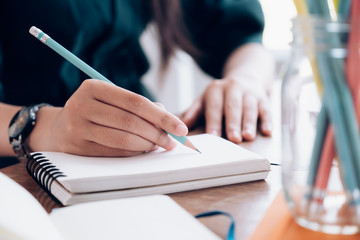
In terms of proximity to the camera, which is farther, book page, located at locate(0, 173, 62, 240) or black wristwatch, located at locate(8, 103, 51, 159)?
black wristwatch, located at locate(8, 103, 51, 159)

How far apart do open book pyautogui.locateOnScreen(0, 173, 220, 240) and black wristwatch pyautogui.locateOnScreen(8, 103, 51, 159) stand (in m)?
0.27

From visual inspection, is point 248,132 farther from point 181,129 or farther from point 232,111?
point 181,129

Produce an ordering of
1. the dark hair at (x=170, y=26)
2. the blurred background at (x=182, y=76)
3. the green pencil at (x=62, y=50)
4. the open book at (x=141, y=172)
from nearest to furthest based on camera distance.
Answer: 1. the open book at (x=141, y=172)
2. the green pencil at (x=62, y=50)
3. the dark hair at (x=170, y=26)
4. the blurred background at (x=182, y=76)

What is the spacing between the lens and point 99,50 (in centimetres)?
90

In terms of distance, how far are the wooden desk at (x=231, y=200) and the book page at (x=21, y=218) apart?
0.09 m

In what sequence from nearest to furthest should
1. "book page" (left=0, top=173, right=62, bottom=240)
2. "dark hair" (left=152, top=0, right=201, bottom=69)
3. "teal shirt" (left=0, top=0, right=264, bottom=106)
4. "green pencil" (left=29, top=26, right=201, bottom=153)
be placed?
1. "book page" (left=0, top=173, right=62, bottom=240)
2. "green pencil" (left=29, top=26, right=201, bottom=153)
3. "teal shirt" (left=0, top=0, right=264, bottom=106)
4. "dark hair" (left=152, top=0, right=201, bottom=69)

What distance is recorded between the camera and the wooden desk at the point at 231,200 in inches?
13.5

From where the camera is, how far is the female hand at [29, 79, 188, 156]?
47cm

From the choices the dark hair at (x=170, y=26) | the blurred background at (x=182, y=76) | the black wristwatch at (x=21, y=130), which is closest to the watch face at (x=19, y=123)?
the black wristwatch at (x=21, y=130)

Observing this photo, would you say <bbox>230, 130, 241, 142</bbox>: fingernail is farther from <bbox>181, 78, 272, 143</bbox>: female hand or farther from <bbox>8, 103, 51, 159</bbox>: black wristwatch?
<bbox>8, 103, 51, 159</bbox>: black wristwatch

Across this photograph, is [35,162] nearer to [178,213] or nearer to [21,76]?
[178,213]

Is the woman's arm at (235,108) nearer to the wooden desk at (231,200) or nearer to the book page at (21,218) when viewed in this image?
the wooden desk at (231,200)

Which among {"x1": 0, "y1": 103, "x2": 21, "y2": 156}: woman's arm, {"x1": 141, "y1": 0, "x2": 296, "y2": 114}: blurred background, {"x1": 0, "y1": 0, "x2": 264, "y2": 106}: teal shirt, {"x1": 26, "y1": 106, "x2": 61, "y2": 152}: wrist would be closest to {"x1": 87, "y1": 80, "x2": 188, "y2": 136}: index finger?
{"x1": 26, "y1": 106, "x2": 61, "y2": 152}: wrist

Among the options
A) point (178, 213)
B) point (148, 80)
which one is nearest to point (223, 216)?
point (178, 213)
